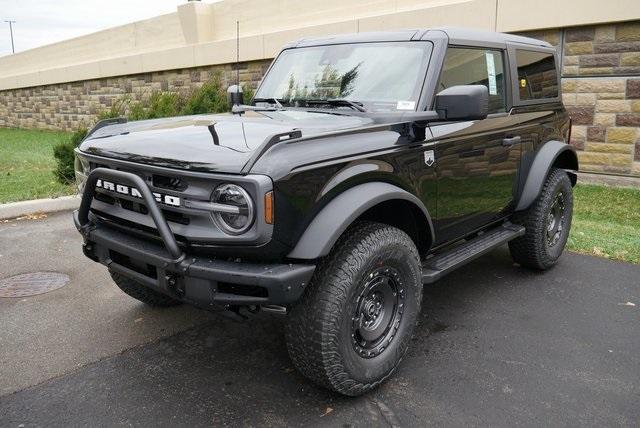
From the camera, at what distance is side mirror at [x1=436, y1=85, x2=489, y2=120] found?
10.3 ft

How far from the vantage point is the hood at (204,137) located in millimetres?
2631

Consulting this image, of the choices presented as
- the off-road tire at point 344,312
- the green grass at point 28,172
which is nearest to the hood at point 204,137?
the off-road tire at point 344,312

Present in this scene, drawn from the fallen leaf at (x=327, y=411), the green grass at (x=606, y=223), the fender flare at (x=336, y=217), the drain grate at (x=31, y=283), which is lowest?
the fallen leaf at (x=327, y=411)

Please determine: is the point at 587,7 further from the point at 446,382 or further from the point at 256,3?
the point at 256,3

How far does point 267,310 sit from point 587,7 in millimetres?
7072

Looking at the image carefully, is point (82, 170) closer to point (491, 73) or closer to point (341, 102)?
point (341, 102)

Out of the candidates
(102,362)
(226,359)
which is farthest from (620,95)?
(102,362)

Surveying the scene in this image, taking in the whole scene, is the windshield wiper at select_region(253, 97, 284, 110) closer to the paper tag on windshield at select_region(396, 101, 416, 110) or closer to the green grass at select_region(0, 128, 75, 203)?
the paper tag on windshield at select_region(396, 101, 416, 110)

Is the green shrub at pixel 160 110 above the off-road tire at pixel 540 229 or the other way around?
above

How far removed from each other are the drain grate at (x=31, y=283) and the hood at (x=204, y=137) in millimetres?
1749

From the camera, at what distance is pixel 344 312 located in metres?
2.75

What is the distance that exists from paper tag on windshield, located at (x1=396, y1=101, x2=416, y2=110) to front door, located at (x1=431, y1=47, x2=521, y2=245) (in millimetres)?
174

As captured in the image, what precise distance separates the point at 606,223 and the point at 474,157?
349 centimetres

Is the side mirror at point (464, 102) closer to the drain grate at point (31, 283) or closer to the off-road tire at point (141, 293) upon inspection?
the off-road tire at point (141, 293)
